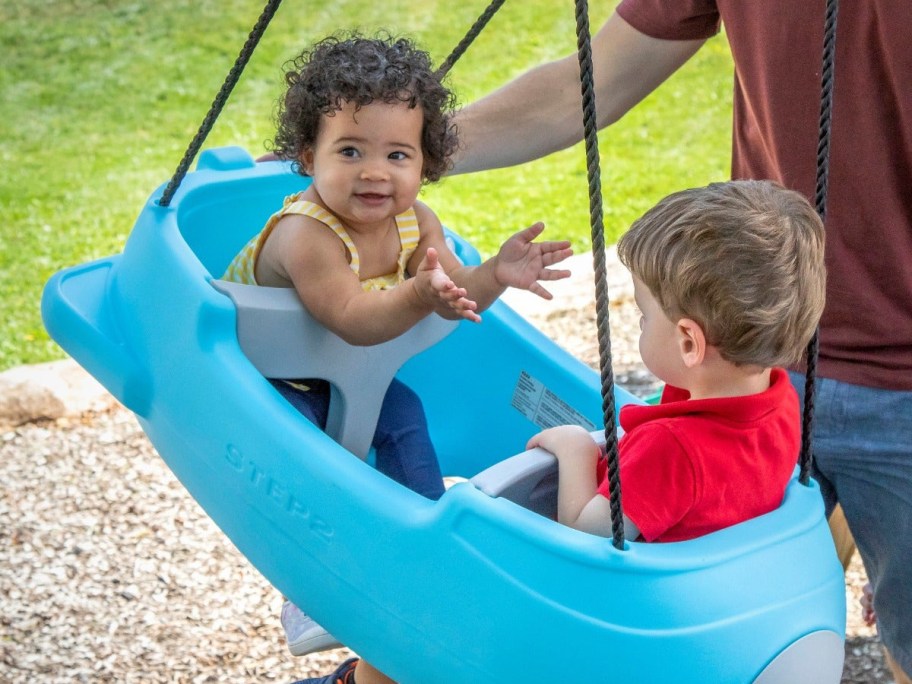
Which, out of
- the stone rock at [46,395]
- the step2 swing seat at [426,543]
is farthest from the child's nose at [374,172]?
the stone rock at [46,395]

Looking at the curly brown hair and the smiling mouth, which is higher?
the curly brown hair

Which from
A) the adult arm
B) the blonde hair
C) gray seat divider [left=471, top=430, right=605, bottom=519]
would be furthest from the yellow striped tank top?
the blonde hair

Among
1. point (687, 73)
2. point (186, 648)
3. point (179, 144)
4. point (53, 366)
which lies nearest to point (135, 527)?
point (186, 648)

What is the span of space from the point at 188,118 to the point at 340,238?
413cm

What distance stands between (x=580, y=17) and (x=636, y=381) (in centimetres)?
238

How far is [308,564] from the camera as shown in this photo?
1499 mm

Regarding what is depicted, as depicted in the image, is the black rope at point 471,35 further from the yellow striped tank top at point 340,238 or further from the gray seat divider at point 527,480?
the gray seat divider at point 527,480

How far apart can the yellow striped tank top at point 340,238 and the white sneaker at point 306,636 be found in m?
0.53

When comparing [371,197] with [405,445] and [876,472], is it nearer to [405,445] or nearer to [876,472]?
[405,445]

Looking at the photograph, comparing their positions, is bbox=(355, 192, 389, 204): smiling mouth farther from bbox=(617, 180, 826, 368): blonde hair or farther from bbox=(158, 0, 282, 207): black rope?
bbox=(617, 180, 826, 368): blonde hair

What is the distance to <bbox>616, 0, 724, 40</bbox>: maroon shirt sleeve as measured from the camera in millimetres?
1831

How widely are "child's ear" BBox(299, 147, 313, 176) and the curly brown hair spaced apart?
0.03 ft

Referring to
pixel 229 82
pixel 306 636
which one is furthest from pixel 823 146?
pixel 306 636

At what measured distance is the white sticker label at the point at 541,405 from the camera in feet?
6.71
